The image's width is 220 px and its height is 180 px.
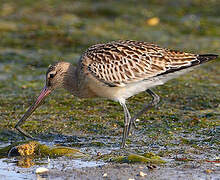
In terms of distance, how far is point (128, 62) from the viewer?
9.20 m

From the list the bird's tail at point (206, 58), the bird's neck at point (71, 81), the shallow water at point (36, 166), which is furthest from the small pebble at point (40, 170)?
the bird's tail at point (206, 58)

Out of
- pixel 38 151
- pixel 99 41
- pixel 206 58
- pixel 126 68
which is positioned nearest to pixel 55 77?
pixel 126 68

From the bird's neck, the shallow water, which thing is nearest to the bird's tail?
the bird's neck

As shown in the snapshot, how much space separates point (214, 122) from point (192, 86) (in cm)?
220

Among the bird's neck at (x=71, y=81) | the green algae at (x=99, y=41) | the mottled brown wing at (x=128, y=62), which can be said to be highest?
the mottled brown wing at (x=128, y=62)

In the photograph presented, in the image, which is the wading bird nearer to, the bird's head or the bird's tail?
the bird's tail

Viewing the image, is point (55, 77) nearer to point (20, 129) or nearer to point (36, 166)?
point (20, 129)

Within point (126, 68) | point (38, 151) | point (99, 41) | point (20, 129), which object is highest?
point (126, 68)

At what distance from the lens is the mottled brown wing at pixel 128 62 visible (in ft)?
29.9

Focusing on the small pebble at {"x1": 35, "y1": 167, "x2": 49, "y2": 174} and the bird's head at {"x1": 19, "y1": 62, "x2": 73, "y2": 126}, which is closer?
the small pebble at {"x1": 35, "y1": 167, "x2": 49, "y2": 174}

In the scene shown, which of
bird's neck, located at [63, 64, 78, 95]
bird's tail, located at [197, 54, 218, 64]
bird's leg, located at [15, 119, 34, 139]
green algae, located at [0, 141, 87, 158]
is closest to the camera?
green algae, located at [0, 141, 87, 158]

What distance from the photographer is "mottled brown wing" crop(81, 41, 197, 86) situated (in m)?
9.10

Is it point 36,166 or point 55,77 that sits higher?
point 55,77

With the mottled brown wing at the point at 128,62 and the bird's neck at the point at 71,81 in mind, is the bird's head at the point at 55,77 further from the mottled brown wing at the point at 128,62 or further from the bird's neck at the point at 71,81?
the mottled brown wing at the point at 128,62
